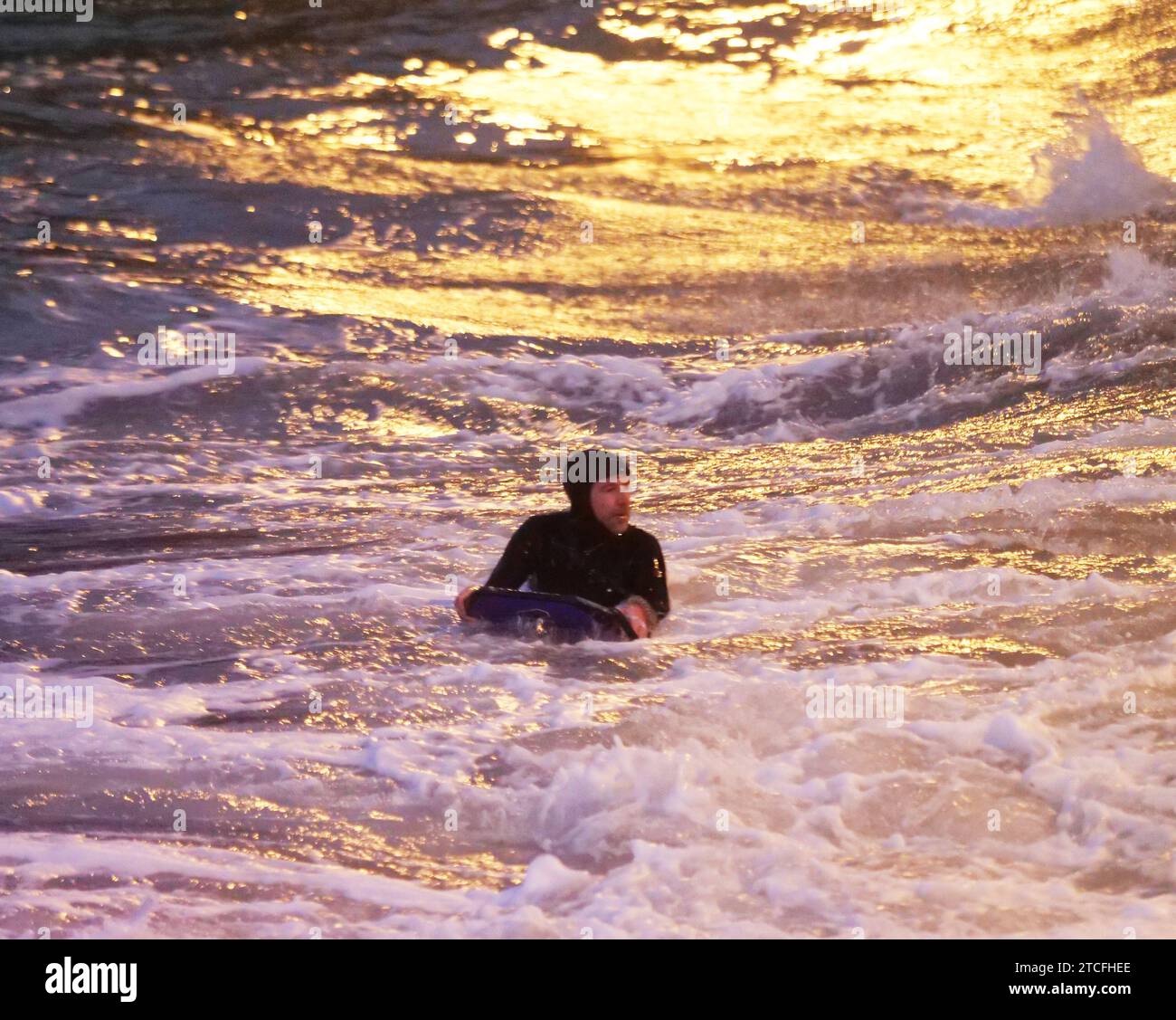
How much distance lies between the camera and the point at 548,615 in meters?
6.05

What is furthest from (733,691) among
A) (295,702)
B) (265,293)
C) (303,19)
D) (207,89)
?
(303,19)

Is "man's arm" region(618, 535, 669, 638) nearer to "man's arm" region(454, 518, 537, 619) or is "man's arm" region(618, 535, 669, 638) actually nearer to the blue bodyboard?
the blue bodyboard

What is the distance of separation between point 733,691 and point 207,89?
42.7 feet

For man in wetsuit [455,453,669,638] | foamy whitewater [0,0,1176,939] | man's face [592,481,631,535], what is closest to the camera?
foamy whitewater [0,0,1176,939]

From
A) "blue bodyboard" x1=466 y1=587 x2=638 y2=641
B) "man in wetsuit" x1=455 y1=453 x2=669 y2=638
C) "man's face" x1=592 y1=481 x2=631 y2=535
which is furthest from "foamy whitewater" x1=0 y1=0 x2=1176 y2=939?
"man's face" x1=592 y1=481 x2=631 y2=535

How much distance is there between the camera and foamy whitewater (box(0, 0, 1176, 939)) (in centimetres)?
459

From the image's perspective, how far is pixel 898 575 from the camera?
23.3ft

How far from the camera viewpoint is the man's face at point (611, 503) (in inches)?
235

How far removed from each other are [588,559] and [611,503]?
0.29 meters

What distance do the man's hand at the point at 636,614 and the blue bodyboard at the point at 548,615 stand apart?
0.02 metres

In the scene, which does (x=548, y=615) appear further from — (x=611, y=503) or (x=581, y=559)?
(x=611, y=503)

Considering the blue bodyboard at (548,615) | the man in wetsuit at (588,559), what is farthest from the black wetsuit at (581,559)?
the blue bodyboard at (548,615)

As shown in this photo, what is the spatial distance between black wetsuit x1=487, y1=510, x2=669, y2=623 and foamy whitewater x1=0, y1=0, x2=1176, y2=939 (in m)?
0.29

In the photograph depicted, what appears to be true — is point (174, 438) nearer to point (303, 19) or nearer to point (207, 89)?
point (207, 89)
